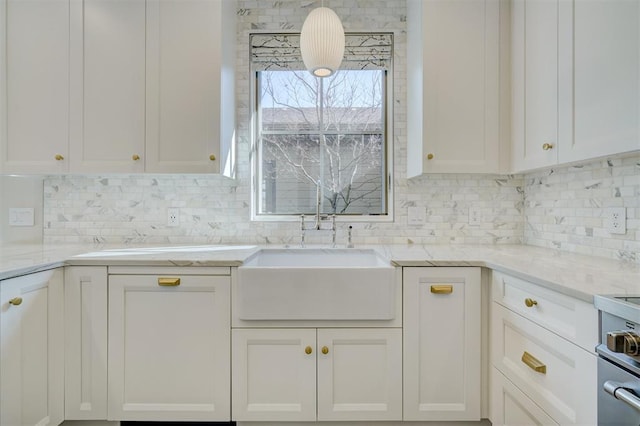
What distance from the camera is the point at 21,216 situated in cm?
200

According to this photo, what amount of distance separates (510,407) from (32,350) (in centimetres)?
201

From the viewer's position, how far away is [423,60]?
5.80ft

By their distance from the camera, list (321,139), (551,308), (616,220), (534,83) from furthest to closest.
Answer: (321,139) < (534,83) < (616,220) < (551,308)

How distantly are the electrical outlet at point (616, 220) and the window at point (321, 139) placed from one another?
1167mm

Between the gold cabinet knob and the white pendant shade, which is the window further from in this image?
the gold cabinet knob

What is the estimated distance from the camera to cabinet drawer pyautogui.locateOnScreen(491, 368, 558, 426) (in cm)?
116

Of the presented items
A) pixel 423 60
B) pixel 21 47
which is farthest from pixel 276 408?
pixel 21 47

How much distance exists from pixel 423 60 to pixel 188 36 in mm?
1299

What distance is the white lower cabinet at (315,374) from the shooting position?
1.45m

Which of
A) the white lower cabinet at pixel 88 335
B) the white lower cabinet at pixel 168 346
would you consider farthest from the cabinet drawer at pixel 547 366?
the white lower cabinet at pixel 88 335

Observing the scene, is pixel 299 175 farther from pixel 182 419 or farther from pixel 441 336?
pixel 182 419

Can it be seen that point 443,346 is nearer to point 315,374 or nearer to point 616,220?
point 315,374

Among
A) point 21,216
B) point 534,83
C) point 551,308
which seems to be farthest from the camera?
point 21,216

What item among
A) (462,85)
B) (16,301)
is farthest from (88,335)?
(462,85)
